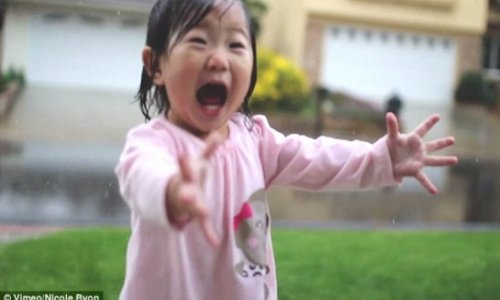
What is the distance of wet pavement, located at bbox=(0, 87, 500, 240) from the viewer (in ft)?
7.95

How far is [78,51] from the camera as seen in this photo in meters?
3.15

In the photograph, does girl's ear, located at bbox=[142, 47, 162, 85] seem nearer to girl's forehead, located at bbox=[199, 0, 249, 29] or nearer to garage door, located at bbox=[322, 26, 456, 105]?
girl's forehead, located at bbox=[199, 0, 249, 29]

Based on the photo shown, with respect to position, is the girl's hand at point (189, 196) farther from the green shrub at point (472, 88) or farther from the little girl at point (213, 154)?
the green shrub at point (472, 88)

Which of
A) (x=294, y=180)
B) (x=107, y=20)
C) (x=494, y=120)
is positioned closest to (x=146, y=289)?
(x=294, y=180)

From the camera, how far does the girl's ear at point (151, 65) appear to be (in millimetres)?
846

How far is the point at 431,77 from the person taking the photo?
16.1 feet

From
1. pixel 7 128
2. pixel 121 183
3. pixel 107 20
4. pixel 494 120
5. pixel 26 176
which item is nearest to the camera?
pixel 121 183

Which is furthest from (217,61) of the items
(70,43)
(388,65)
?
(388,65)

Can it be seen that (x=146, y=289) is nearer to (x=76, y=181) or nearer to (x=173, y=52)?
(x=173, y=52)

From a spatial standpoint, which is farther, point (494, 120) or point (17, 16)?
point (494, 120)

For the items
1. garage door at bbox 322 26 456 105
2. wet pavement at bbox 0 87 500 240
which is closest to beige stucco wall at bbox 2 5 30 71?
wet pavement at bbox 0 87 500 240

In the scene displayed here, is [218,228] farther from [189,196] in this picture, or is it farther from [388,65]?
[388,65]

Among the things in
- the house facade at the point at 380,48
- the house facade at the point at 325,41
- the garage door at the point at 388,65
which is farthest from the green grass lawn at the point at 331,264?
the garage door at the point at 388,65

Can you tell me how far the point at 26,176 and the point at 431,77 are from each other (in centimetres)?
296
